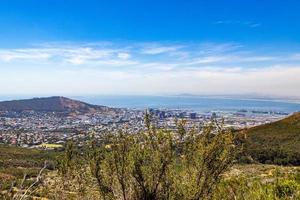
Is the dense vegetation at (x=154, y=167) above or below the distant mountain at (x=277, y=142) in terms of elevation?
above

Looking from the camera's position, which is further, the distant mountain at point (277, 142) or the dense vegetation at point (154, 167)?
the distant mountain at point (277, 142)

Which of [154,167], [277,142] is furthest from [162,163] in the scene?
[277,142]

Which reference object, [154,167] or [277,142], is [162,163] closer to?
[154,167]

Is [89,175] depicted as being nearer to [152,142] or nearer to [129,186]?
[129,186]

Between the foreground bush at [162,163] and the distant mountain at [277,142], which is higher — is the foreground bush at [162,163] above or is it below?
above

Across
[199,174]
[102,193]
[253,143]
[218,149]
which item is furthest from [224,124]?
[253,143]

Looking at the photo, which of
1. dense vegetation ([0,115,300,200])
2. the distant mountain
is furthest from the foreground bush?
the distant mountain

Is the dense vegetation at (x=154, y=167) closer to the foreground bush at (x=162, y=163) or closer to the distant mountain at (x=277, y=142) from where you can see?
the foreground bush at (x=162, y=163)

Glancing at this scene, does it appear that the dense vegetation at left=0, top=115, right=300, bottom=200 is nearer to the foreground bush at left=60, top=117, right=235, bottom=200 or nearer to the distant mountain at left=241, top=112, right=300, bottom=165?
the foreground bush at left=60, top=117, right=235, bottom=200

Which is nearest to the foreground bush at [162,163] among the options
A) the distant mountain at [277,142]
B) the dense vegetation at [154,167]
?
the dense vegetation at [154,167]
